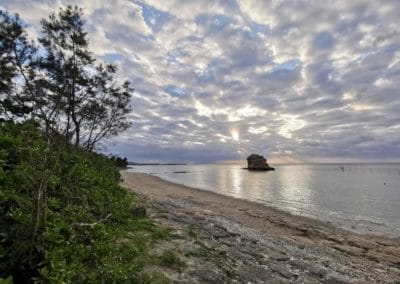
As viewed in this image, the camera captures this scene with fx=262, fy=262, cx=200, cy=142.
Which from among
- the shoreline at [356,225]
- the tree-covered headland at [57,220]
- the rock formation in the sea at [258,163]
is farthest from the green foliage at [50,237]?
the rock formation in the sea at [258,163]

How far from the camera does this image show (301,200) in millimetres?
31734

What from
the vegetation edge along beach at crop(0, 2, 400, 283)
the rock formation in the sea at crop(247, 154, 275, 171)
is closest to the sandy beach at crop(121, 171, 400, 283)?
the vegetation edge along beach at crop(0, 2, 400, 283)

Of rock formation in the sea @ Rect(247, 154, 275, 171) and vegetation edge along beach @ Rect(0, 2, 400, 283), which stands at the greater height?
rock formation in the sea @ Rect(247, 154, 275, 171)

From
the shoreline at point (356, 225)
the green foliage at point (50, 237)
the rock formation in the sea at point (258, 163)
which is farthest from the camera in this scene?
the rock formation in the sea at point (258, 163)

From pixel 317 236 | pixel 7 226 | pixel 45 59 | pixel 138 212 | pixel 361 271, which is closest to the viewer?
pixel 7 226

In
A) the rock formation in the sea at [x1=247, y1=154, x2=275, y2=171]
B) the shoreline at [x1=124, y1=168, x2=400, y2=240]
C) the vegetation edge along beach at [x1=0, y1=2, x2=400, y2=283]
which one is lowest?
the shoreline at [x1=124, y1=168, x2=400, y2=240]

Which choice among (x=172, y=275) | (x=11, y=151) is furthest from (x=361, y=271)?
(x=11, y=151)

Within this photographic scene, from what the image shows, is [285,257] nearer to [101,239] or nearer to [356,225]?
[101,239]

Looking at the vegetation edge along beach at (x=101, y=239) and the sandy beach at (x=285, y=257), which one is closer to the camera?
the vegetation edge along beach at (x=101, y=239)

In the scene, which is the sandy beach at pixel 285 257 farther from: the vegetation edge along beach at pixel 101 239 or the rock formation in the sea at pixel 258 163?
the rock formation in the sea at pixel 258 163

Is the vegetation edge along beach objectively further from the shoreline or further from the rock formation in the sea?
the rock formation in the sea

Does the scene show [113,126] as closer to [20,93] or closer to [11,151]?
[20,93]

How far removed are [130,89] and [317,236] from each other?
2041 cm

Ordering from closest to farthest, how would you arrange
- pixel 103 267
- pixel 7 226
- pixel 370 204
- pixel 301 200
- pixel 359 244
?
pixel 7 226, pixel 103 267, pixel 359 244, pixel 370 204, pixel 301 200
